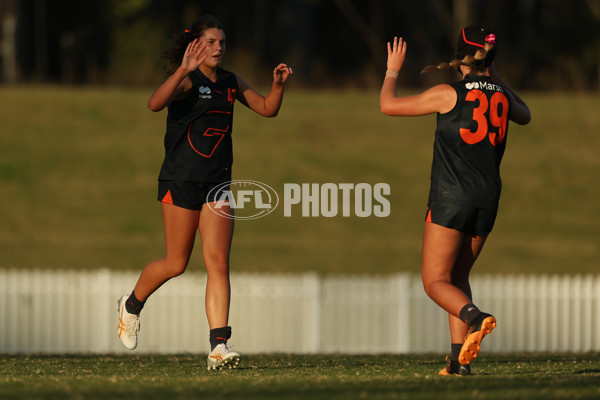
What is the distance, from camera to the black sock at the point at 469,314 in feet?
17.2

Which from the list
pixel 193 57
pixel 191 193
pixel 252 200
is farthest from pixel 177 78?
pixel 252 200

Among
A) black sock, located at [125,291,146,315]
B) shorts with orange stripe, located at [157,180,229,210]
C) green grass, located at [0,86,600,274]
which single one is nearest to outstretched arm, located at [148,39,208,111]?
shorts with orange stripe, located at [157,180,229,210]

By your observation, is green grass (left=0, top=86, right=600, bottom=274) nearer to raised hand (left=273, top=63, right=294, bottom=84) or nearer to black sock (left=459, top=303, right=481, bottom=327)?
raised hand (left=273, top=63, right=294, bottom=84)

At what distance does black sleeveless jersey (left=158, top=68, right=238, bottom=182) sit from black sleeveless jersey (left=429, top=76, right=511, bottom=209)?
1.40 meters

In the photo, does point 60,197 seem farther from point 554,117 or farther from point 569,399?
point 569,399

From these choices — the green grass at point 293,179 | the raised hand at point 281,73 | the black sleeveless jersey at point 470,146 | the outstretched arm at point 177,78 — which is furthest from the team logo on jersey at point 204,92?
the green grass at point 293,179

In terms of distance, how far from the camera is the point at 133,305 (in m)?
6.62

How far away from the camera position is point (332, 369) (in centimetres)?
629

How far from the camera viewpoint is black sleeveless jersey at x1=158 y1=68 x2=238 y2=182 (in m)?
6.22

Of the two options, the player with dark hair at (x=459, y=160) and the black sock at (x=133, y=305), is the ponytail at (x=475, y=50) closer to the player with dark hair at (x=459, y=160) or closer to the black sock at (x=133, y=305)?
the player with dark hair at (x=459, y=160)

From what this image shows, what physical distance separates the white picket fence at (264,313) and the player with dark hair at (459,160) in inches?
313

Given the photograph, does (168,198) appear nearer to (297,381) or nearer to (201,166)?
(201,166)

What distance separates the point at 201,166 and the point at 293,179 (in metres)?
14.5

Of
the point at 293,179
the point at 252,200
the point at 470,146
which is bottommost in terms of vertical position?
the point at 252,200
